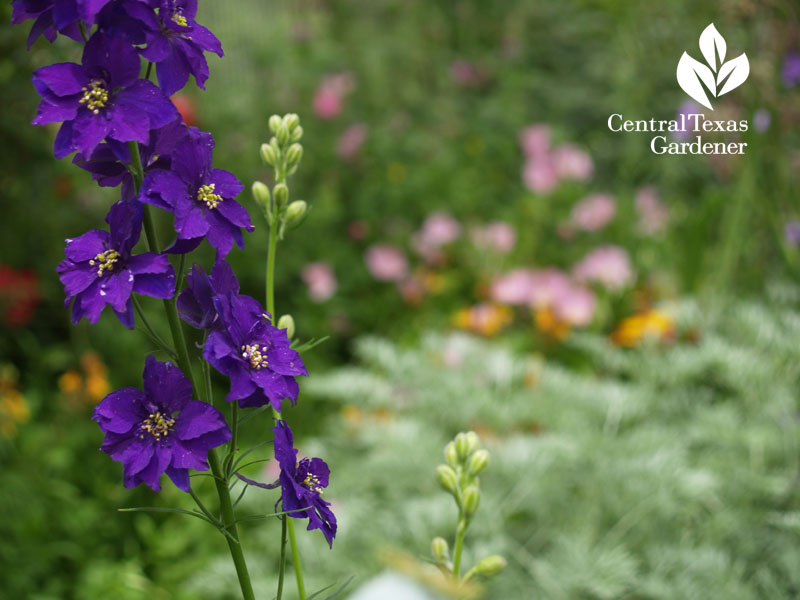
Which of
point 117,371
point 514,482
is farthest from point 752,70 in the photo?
point 117,371

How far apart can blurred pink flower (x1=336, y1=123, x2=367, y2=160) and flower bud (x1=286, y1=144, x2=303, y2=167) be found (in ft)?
9.36

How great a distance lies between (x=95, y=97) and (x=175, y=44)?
76mm

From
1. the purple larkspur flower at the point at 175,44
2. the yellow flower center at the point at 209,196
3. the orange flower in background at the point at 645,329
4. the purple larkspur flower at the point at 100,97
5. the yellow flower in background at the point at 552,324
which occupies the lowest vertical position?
the yellow flower in background at the point at 552,324

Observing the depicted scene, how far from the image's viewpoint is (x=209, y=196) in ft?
1.87

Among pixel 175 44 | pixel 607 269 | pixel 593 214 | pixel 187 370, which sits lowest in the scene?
pixel 607 269

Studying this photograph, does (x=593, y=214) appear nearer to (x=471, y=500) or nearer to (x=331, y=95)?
(x=331, y=95)

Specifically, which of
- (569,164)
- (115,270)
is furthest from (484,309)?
(115,270)

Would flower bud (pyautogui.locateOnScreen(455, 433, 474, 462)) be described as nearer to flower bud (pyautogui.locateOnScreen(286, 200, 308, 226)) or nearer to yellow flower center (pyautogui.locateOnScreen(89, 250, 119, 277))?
flower bud (pyautogui.locateOnScreen(286, 200, 308, 226))

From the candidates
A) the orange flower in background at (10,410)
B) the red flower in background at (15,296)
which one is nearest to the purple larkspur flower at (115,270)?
the orange flower in background at (10,410)

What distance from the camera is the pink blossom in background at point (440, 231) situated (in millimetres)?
3340

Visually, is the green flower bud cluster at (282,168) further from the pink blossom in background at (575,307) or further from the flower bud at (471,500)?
the pink blossom in background at (575,307)

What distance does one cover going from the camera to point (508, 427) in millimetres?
2014

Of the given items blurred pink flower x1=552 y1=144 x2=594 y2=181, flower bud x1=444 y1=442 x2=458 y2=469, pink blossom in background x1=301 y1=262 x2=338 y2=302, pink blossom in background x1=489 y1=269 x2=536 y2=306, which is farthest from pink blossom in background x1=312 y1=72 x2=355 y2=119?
flower bud x1=444 y1=442 x2=458 y2=469

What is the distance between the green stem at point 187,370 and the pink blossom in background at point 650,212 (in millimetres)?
3174
